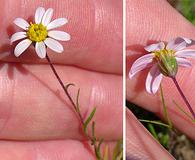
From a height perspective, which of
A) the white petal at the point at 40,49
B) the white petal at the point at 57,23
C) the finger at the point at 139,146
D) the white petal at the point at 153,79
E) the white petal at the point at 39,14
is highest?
the white petal at the point at 39,14

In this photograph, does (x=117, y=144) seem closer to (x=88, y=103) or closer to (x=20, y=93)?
(x=88, y=103)

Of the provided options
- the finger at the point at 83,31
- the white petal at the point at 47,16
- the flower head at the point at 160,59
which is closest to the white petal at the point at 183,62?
the flower head at the point at 160,59

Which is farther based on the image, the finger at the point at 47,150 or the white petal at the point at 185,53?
the finger at the point at 47,150

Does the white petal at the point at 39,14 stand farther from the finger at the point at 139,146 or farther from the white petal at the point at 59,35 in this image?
the finger at the point at 139,146

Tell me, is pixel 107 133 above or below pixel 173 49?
below

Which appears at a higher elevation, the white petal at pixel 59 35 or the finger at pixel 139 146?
the white petal at pixel 59 35

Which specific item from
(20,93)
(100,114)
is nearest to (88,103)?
(100,114)
